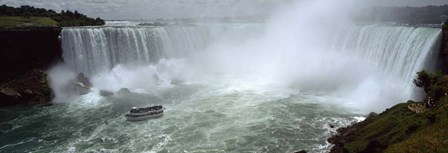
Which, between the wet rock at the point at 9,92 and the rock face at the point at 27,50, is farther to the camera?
the rock face at the point at 27,50

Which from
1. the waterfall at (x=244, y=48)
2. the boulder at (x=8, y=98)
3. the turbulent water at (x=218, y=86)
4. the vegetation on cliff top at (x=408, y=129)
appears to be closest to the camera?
the vegetation on cliff top at (x=408, y=129)

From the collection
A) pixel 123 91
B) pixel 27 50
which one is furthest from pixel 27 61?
pixel 123 91

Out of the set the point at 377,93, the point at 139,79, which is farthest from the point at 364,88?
the point at 139,79

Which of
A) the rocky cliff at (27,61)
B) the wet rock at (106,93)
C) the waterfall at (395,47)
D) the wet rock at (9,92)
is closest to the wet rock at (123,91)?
the wet rock at (106,93)

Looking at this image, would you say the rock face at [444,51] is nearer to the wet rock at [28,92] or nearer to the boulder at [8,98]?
the wet rock at [28,92]

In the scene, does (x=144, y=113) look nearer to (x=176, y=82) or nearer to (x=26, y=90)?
(x=176, y=82)

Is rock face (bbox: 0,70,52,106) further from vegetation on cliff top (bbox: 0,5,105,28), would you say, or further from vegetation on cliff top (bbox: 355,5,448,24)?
vegetation on cliff top (bbox: 355,5,448,24)

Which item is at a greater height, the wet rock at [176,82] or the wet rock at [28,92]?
the wet rock at [176,82]
